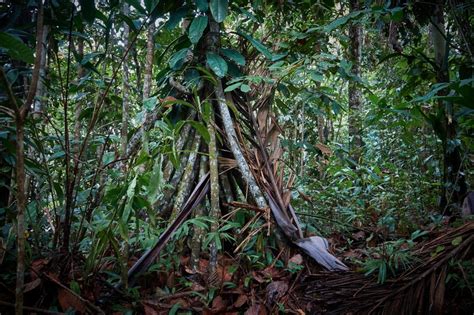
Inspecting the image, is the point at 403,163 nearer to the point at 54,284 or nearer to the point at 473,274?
the point at 473,274

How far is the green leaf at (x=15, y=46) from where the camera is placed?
1229 millimetres

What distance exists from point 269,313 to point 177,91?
179 cm

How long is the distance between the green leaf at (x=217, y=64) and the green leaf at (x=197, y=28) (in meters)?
0.17

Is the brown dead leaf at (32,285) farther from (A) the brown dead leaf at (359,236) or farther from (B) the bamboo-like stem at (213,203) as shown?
(A) the brown dead leaf at (359,236)

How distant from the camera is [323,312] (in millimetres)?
1876

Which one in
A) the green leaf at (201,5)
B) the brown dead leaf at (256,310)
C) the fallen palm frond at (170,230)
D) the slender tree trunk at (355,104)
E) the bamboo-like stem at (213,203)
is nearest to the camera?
the brown dead leaf at (256,310)

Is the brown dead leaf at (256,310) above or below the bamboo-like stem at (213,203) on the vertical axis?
below

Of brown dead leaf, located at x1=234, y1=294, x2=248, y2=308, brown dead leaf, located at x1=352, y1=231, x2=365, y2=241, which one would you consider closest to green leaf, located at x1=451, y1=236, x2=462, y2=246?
brown dead leaf, located at x1=352, y1=231, x2=365, y2=241

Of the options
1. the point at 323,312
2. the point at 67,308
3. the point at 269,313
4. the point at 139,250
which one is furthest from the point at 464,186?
the point at 67,308

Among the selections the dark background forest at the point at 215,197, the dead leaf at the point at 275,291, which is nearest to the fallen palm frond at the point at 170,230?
the dark background forest at the point at 215,197

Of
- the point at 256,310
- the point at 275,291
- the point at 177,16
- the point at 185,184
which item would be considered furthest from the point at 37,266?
the point at 177,16

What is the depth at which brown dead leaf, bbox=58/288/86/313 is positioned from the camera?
1.74 metres

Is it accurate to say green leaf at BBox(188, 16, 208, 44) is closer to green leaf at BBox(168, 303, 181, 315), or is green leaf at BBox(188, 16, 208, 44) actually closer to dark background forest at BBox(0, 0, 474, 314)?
dark background forest at BBox(0, 0, 474, 314)

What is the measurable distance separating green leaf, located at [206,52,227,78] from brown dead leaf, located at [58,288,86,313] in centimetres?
165
